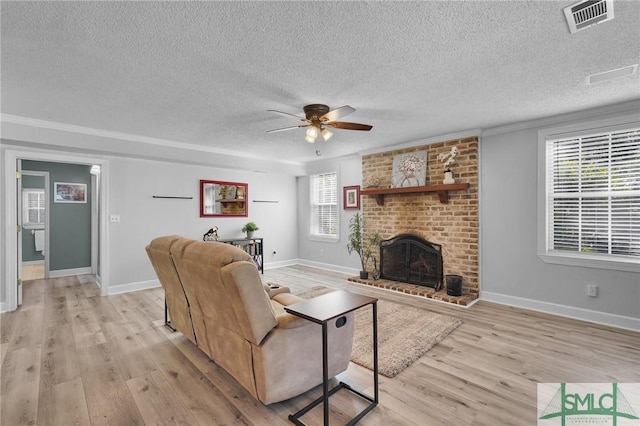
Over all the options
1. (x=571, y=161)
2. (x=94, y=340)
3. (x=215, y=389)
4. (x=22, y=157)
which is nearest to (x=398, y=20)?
(x=215, y=389)

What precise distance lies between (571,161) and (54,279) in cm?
846

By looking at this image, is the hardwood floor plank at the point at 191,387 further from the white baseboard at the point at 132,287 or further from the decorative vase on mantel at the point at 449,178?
the decorative vase on mantel at the point at 449,178

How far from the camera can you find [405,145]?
4949mm

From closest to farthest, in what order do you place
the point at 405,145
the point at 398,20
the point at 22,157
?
the point at 398,20, the point at 22,157, the point at 405,145

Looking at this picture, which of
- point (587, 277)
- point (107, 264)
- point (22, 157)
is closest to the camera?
point (587, 277)

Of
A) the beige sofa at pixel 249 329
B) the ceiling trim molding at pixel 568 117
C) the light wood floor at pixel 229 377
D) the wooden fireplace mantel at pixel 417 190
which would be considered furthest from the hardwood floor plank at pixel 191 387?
the ceiling trim molding at pixel 568 117

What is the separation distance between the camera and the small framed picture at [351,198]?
5.87 m

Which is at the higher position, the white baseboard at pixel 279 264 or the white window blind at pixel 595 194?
the white window blind at pixel 595 194

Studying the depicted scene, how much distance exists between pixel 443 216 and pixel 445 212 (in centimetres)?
7

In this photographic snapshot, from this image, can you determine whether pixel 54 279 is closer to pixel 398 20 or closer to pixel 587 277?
pixel 398 20

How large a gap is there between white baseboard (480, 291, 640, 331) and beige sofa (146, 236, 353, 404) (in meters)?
2.85

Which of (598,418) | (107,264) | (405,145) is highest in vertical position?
(405,145)

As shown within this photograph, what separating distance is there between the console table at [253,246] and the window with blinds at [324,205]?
1.32 meters

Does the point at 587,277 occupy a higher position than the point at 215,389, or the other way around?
the point at 587,277
